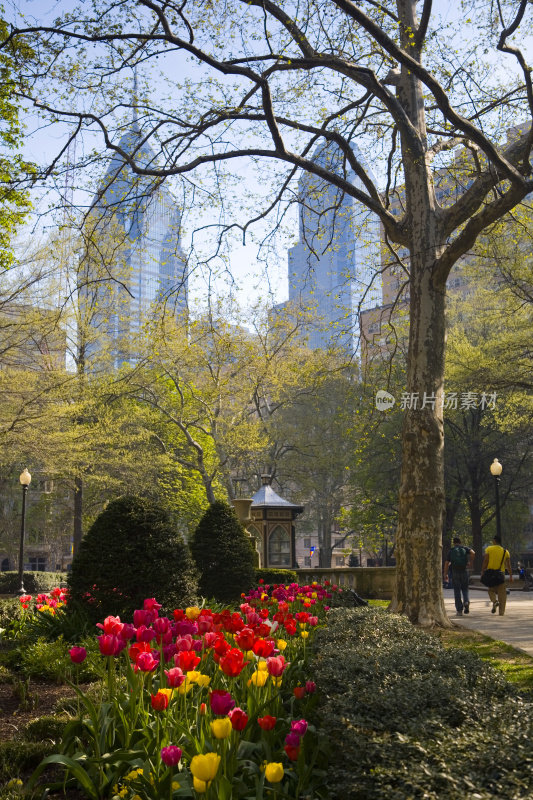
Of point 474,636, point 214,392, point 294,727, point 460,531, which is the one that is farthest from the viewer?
point 460,531

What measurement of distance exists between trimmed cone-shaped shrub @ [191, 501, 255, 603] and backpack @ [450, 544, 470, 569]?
4307 mm

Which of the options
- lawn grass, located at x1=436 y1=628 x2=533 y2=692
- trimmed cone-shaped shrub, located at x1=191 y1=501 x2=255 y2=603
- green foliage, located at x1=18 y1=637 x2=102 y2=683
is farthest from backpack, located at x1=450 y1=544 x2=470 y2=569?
green foliage, located at x1=18 y1=637 x2=102 y2=683

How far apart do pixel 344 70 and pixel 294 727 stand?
11.0m

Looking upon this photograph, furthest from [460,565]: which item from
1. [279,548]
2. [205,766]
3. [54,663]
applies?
[205,766]

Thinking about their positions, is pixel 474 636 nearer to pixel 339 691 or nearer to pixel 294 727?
pixel 339 691

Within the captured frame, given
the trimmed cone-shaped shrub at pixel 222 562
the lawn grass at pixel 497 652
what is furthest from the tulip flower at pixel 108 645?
the trimmed cone-shaped shrub at pixel 222 562

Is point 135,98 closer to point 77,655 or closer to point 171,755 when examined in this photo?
point 77,655

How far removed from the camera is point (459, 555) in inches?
589

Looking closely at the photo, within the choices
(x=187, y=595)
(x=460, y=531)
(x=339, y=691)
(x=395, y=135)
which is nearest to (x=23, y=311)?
(x=395, y=135)

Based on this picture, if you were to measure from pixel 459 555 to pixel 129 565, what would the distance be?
28.6ft

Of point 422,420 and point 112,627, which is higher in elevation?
point 422,420

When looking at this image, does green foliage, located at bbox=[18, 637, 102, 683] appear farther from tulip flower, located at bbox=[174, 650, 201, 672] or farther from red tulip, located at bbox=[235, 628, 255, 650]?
tulip flower, located at bbox=[174, 650, 201, 672]

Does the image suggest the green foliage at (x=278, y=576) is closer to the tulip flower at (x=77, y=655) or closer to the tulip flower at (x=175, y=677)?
the tulip flower at (x=77, y=655)

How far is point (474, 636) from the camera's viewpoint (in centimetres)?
1152
